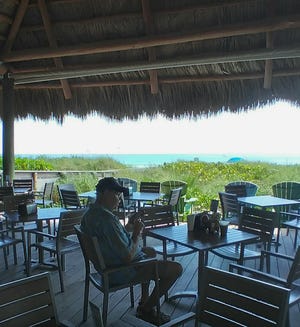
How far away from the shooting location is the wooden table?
9.76 feet

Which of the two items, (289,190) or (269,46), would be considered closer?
(269,46)

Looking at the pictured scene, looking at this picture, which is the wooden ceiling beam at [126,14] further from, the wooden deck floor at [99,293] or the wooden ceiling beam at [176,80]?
the wooden deck floor at [99,293]

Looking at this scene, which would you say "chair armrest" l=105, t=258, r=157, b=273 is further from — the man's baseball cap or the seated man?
the man's baseball cap

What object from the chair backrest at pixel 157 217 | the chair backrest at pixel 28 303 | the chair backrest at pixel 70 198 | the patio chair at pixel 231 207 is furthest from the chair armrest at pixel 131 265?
the chair backrest at pixel 70 198

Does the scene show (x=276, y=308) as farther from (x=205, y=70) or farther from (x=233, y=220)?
(x=205, y=70)

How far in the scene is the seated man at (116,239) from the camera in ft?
8.93

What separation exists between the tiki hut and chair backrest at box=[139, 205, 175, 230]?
120 inches

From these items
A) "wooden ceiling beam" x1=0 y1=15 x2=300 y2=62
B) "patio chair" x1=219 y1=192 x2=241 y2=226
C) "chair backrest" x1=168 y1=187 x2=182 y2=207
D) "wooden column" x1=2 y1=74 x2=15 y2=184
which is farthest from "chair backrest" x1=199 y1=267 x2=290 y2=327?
"wooden column" x1=2 y1=74 x2=15 y2=184

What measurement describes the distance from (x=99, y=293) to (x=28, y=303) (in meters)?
1.98

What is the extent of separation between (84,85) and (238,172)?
4509 mm

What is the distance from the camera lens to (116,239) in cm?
271

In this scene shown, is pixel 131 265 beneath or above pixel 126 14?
beneath

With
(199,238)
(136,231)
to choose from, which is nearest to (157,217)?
(199,238)

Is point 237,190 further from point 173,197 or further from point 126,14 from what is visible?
point 126,14
